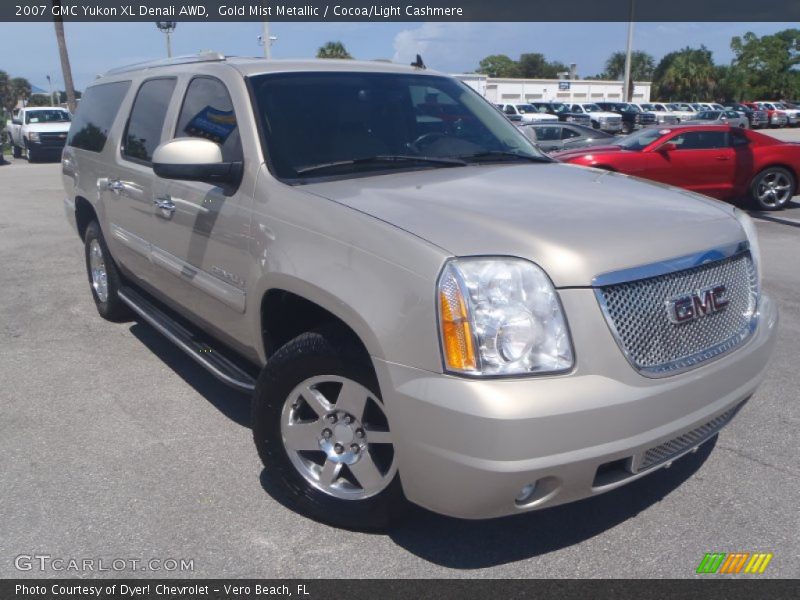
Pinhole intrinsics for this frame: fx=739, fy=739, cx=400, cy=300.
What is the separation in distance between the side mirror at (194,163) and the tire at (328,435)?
2.99 feet

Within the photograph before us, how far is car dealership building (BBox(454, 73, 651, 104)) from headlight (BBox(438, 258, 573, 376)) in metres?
57.0

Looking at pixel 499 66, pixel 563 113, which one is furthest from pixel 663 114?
pixel 499 66

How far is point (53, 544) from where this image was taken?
2959mm

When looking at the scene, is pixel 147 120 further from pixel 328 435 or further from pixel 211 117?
pixel 328 435

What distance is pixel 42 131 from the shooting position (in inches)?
962

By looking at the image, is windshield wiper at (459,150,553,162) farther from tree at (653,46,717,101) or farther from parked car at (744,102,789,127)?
tree at (653,46,717,101)

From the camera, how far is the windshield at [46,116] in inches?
1008

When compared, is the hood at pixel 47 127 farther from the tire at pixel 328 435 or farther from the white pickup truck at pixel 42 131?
the tire at pixel 328 435

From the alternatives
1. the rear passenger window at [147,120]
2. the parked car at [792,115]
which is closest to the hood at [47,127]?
the rear passenger window at [147,120]

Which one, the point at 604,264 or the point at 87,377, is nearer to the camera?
the point at 604,264

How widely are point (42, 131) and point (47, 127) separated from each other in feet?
1.23

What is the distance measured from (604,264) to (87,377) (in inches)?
144
